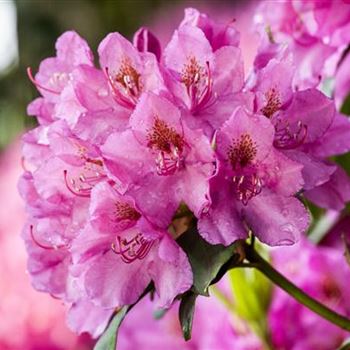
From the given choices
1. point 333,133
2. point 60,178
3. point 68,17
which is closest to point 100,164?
point 60,178

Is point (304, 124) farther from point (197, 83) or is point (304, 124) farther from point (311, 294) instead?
point (311, 294)

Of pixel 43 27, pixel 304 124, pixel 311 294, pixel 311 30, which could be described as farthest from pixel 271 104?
pixel 43 27

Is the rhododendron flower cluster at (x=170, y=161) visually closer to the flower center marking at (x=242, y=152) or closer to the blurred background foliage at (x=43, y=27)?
the flower center marking at (x=242, y=152)

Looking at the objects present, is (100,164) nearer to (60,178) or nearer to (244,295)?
(60,178)

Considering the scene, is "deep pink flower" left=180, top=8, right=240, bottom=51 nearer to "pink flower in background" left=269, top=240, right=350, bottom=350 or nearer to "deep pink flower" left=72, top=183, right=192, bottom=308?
"deep pink flower" left=72, top=183, right=192, bottom=308

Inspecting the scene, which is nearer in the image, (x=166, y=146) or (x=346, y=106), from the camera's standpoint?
(x=166, y=146)

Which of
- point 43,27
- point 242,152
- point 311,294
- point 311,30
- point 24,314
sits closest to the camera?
Answer: point 242,152
